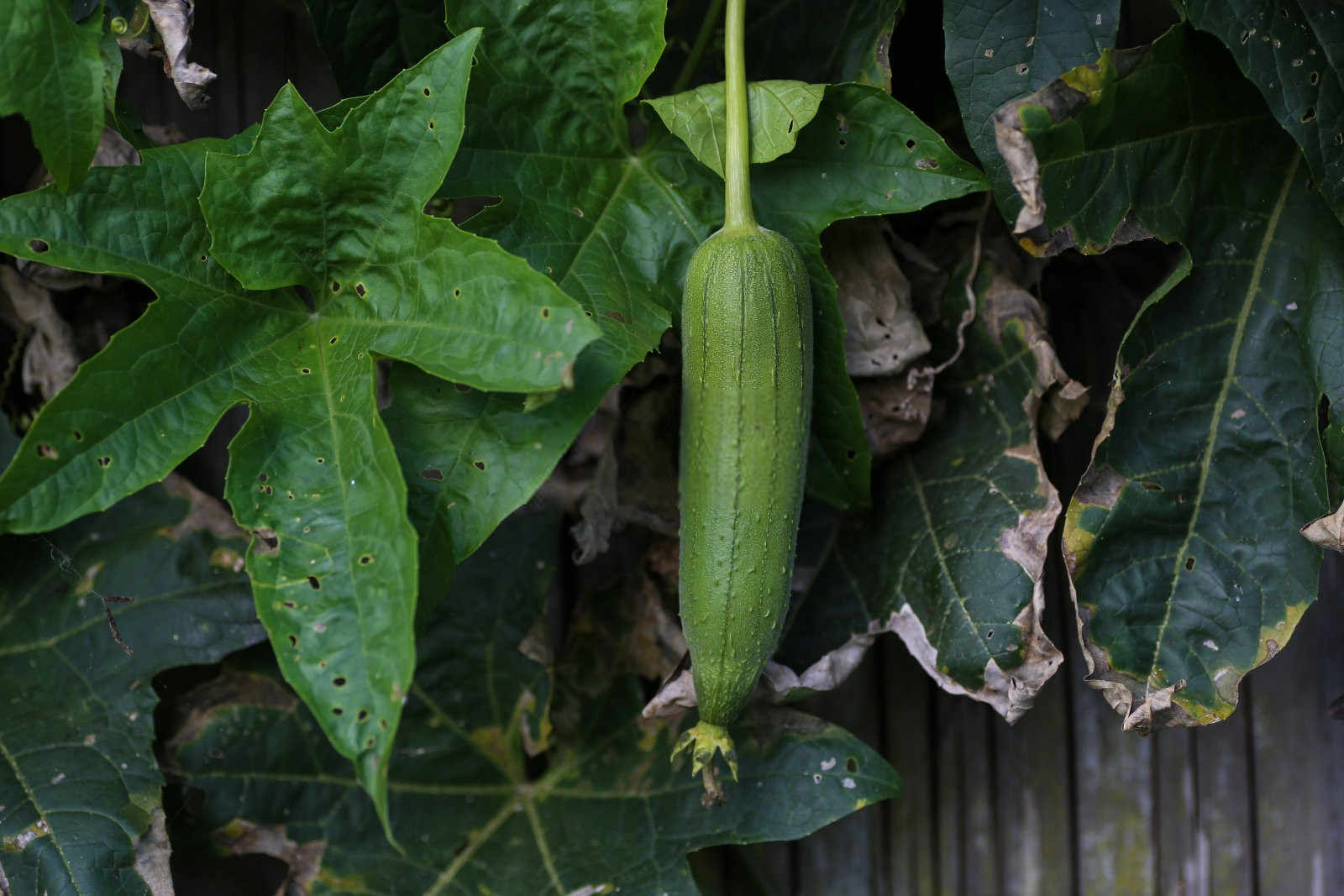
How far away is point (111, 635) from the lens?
1206mm

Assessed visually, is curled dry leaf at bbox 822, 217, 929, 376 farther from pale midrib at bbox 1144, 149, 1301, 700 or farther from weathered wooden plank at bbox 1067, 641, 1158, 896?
weathered wooden plank at bbox 1067, 641, 1158, 896

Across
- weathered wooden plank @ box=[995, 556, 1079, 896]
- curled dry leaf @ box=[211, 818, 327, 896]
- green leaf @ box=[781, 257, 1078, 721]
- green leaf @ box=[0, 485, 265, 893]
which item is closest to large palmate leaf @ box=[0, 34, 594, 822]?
green leaf @ box=[0, 485, 265, 893]

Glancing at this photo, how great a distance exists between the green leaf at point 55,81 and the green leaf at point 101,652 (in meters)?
0.42

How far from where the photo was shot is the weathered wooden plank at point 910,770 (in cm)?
136

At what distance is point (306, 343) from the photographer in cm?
106

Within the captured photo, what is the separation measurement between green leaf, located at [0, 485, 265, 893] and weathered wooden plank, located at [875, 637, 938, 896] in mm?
752

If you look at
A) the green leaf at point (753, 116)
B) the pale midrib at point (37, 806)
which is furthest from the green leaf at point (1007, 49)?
the pale midrib at point (37, 806)

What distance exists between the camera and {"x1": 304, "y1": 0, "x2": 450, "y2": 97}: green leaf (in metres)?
1.10

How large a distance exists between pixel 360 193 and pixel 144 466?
31 cm

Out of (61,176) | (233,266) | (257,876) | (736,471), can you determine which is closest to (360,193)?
(233,266)

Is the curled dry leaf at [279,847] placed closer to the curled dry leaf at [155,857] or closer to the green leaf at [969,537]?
the curled dry leaf at [155,857]

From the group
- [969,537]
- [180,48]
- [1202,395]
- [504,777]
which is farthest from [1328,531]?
[180,48]

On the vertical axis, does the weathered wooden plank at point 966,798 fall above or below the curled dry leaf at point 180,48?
below

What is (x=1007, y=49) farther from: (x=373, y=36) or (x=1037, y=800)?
(x=1037, y=800)
